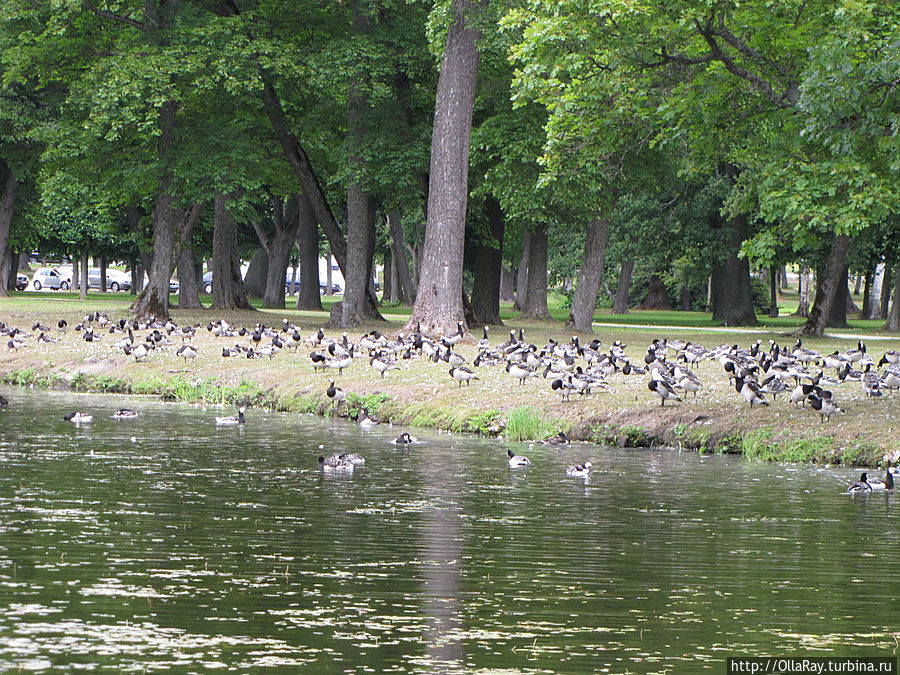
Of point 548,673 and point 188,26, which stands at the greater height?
point 188,26

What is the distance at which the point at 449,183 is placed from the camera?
3681 centimetres

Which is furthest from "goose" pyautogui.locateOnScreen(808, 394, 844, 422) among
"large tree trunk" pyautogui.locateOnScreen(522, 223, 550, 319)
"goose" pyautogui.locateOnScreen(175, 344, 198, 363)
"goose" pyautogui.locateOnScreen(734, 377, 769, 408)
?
"large tree trunk" pyautogui.locateOnScreen(522, 223, 550, 319)

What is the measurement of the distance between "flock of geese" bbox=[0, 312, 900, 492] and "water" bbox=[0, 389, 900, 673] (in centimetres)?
172

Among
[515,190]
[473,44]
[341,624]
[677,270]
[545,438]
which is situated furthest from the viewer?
[677,270]

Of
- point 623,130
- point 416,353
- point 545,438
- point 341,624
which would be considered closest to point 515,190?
point 416,353

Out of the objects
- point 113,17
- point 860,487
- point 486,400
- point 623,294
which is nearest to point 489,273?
point 113,17

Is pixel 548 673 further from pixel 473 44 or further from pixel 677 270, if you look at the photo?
pixel 677 270

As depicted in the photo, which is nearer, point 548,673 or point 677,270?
point 548,673

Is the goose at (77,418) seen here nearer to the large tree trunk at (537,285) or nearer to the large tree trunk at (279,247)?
the large tree trunk at (537,285)

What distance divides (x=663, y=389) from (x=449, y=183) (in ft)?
50.3

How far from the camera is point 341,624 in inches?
375

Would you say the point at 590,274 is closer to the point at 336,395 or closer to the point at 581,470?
the point at 336,395

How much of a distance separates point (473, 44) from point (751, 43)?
44.5ft

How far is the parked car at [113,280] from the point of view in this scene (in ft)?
378
